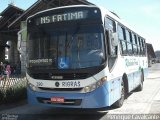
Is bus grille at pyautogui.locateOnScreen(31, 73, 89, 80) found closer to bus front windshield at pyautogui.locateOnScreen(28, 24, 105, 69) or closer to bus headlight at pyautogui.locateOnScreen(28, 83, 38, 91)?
bus front windshield at pyautogui.locateOnScreen(28, 24, 105, 69)

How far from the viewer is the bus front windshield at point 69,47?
8.37 m

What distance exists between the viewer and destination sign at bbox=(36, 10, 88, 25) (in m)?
8.78

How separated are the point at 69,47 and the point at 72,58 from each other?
0.31m

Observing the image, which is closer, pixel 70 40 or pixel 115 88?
pixel 70 40

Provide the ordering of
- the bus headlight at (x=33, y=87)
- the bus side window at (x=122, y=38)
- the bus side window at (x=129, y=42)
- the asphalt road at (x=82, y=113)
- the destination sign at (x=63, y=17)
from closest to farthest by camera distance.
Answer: the destination sign at (x=63, y=17), the bus headlight at (x=33, y=87), the asphalt road at (x=82, y=113), the bus side window at (x=122, y=38), the bus side window at (x=129, y=42)

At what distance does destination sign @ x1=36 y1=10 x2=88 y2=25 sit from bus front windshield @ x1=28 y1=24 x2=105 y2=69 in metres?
0.21

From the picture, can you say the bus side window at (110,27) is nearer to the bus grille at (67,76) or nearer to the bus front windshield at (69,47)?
the bus front windshield at (69,47)

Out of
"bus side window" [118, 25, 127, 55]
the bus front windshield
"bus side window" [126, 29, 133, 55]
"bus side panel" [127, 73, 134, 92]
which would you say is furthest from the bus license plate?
"bus side window" [126, 29, 133, 55]

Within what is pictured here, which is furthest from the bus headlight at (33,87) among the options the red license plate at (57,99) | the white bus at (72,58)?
the red license plate at (57,99)

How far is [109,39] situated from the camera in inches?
340

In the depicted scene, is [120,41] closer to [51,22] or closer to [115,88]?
[115,88]

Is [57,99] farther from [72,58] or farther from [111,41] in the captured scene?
[111,41]

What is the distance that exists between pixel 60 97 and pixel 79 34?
68.1 inches

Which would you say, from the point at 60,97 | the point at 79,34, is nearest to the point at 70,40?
the point at 79,34
